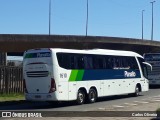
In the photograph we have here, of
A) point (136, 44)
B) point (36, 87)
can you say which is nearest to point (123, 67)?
point (36, 87)

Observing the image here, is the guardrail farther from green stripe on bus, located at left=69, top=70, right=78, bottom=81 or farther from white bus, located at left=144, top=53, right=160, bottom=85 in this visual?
white bus, located at left=144, top=53, right=160, bottom=85

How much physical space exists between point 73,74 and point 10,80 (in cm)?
815

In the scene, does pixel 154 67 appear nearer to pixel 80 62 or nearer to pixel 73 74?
pixel 80 62

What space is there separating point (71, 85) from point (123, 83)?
6.44m

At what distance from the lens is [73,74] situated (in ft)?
75.3

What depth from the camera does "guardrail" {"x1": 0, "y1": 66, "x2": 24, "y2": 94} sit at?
2945 cm

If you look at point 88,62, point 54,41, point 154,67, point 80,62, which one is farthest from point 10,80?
point 54,41

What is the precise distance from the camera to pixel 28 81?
74.0 ft

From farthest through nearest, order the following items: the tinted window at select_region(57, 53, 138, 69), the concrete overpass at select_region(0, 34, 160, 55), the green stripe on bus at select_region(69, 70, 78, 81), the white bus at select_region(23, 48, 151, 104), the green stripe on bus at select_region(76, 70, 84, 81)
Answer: the concrete overpass at select_region(0, 34, 160, 55) < the green stripe on bus at select_region(76, 70, 84, 81) < the green stripe on bus at select_region(69, 70, 78, 81) < the tinted window at select_region(57, 53, 138, 69) < the white bus at select_region(23, 48, 151, 104)

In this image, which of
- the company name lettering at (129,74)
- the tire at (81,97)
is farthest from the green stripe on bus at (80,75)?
the company name lettering at (129,74)

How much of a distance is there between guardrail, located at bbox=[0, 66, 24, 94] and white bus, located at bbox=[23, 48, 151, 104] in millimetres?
6975

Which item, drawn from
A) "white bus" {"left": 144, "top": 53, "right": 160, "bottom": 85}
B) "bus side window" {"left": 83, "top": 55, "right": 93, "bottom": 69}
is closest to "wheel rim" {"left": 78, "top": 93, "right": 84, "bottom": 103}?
"bus side window" {"left": 83, "top": 55, "right": 93, "bottom": 69}

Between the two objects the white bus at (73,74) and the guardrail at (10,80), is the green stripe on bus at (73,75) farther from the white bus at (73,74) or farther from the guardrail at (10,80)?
the guardrail at (10,80)

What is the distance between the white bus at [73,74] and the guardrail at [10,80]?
6.98 m
